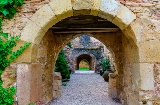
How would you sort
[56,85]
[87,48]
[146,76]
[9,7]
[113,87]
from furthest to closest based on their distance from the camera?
[87,48] → [56,85] → [113,87] → [9,7] → [146,76]

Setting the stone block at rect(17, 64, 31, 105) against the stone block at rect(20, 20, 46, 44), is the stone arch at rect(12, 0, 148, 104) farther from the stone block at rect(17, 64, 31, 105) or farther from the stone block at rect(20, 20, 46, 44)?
the stone block at rect(17, 64, 31, 105)

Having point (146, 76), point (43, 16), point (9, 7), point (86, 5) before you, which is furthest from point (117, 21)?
point (9, 7)

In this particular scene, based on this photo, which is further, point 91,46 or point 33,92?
point 91,46

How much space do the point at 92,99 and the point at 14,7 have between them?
14.1 feet

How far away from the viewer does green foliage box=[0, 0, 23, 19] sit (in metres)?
3.06

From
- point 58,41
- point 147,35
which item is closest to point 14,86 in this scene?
point 147,35

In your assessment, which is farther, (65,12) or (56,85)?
(56,85)

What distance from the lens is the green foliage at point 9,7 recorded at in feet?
10.1

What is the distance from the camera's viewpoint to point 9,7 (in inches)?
125

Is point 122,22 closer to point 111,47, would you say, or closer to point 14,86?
point 14,86

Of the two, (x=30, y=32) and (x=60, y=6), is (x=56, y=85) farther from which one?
(x=60, y=6)

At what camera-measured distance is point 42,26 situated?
3166mm

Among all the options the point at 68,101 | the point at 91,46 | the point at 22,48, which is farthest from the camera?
the point at 91,46

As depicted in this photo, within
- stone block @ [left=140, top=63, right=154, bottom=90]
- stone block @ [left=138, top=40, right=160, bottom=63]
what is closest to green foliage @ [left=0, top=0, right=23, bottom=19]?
stone block @ [left=138, top=40, right=160, bottom=63]
